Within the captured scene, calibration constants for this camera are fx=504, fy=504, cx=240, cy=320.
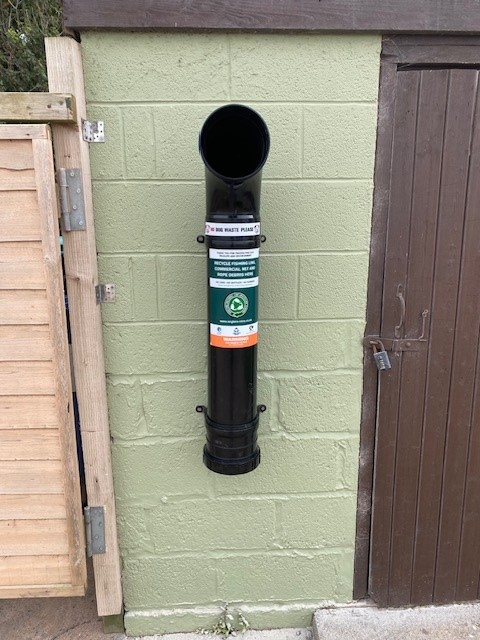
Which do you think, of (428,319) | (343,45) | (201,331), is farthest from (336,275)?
(343,45)

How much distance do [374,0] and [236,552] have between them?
7.56ft

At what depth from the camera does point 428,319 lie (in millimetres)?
2086

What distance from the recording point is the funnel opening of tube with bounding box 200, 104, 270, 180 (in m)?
1.70

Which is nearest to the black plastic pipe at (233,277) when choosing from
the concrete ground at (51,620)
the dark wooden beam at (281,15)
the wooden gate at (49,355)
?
the dark wooden beam at (281,15)

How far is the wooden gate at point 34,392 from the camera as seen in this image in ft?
5.85

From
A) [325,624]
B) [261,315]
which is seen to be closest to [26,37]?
[261,315]

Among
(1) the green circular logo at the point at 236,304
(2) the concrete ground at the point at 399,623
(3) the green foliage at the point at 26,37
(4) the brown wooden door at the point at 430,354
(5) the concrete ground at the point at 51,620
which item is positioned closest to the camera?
(1) the green circular logo at the point at 236,304

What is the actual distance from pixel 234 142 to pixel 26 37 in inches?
203

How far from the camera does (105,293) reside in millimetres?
2016

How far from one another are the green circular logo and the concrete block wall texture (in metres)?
0.25

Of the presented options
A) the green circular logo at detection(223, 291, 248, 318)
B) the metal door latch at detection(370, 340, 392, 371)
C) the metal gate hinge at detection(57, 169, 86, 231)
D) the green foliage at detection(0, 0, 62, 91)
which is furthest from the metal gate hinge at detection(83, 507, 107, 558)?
the green foliage at detection(0, 0, 62, 91)

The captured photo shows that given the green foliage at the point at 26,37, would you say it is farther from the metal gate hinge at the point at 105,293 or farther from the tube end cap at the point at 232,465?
the tube end cap at the point at 232,465

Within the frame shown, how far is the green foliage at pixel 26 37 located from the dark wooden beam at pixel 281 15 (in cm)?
455

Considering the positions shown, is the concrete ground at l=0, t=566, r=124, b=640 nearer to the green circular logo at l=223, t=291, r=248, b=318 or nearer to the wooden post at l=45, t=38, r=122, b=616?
the wooden post at l=45, t=38, r=122, b=616
